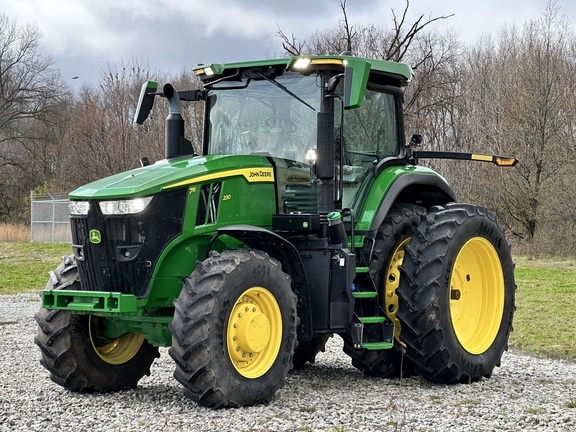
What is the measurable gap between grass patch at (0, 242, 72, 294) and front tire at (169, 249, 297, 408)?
1358cm

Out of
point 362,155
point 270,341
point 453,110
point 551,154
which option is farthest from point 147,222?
point 453,110

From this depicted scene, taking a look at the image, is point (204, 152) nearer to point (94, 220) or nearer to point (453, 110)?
point (94, 220)

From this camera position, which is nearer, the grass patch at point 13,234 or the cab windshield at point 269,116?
the cab windshield at point 269,116

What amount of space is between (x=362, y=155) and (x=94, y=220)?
8.28 feet

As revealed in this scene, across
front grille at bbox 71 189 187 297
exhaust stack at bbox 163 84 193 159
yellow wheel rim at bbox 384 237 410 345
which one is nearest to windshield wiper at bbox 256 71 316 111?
exhaust stack at bbox 163 84 193 159

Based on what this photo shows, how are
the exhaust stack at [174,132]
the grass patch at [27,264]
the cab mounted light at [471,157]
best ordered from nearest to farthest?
the exhaust stack at [174,132] < the cab mounted light at [471,157] < the grass patch at [27,264]

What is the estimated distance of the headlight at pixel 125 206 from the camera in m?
6.41

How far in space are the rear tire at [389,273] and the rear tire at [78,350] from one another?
1911 mm

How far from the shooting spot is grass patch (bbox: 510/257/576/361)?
34.7 ft

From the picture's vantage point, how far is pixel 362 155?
7805mm

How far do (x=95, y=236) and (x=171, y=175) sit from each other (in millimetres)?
732

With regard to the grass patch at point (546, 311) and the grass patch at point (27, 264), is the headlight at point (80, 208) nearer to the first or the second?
the grass patch at point (546, 311)

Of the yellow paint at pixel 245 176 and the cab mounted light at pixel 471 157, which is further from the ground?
the cab mounted light at pixel 471 157

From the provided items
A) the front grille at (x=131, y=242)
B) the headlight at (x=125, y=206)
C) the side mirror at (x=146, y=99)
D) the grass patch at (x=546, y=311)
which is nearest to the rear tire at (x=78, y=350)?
the front grille at (x=131, y=242)
